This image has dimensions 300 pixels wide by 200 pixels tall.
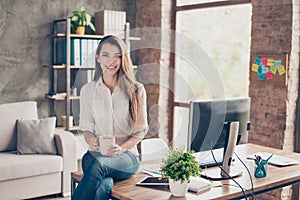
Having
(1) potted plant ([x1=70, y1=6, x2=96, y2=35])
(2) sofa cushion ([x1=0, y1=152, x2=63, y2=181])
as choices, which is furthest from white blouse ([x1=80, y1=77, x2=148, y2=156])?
(1) potted plant ([x1=70, y1=6, x2=96, y2=35])

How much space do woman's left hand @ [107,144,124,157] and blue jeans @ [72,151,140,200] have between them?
26mm

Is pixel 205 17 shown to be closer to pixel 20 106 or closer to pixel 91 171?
pixel 20 106

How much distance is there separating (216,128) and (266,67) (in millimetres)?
1661

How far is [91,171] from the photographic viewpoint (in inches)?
90.2

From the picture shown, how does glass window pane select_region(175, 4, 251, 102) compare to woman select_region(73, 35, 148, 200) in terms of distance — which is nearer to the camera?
woman select_region(73, 35, 148, 200)

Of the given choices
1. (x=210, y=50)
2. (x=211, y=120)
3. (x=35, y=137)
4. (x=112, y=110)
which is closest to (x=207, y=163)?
(x=211, y=120)

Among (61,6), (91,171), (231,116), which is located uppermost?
(61,6)

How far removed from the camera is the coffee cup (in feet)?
7.48

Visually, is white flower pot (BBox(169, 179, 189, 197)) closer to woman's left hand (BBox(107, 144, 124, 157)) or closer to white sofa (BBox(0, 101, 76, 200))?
woman's left hand (BBox(107, 144, 124, 157))

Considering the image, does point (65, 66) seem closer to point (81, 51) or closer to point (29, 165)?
point (81, 51)

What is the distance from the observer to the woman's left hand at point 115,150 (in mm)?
2388

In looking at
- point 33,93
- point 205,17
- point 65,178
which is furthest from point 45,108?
point 205,17

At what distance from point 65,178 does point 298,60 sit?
8.08ft

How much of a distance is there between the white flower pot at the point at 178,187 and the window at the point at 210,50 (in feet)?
6.77
